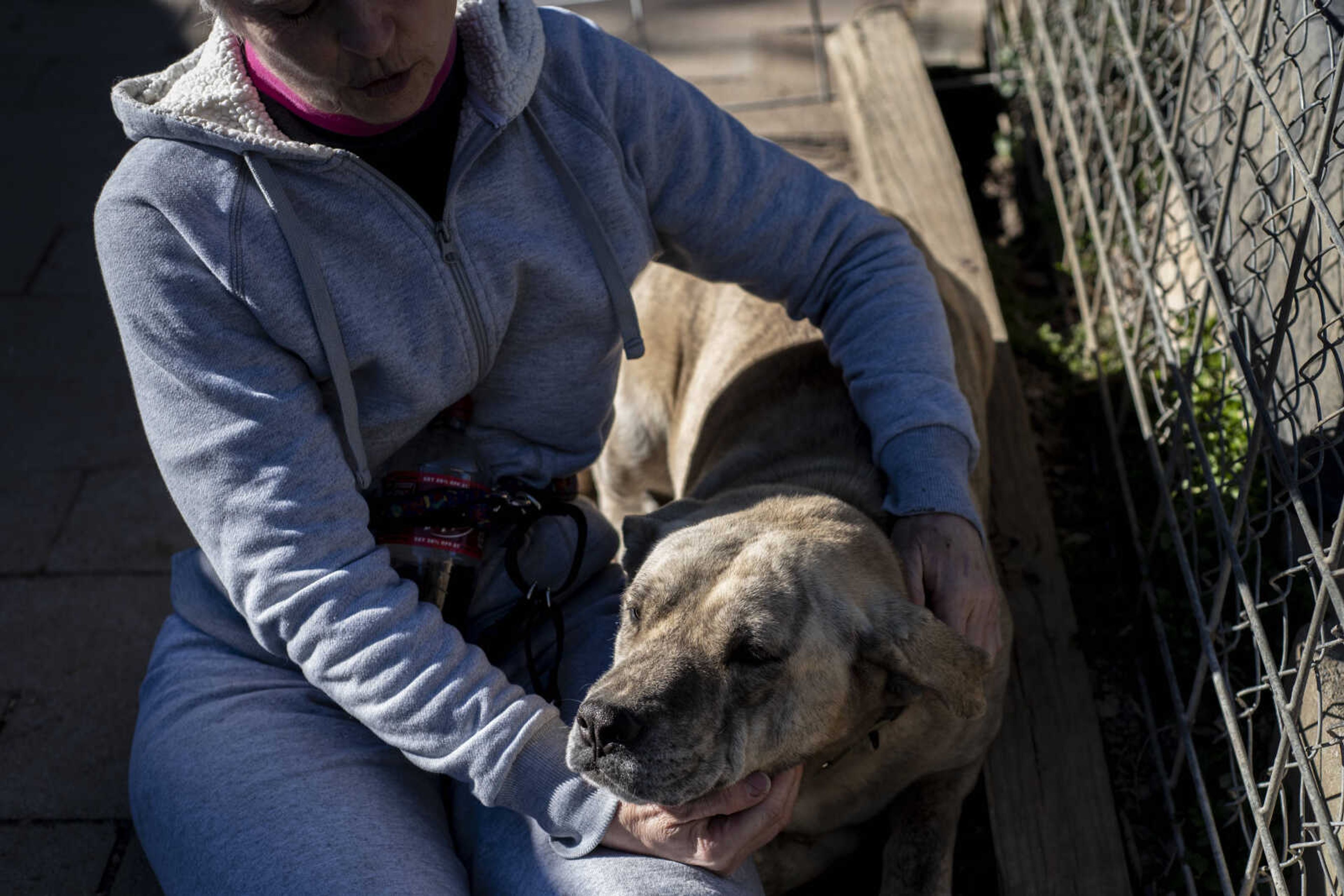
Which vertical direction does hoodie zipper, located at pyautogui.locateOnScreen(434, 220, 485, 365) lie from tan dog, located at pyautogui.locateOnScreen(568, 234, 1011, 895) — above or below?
above

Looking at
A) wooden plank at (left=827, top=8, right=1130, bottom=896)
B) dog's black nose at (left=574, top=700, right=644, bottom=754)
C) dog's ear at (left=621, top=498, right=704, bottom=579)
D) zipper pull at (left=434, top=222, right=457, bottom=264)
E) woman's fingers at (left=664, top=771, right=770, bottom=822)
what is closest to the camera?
dog's black nose at (left=574, top=700, right=644, bottom=754)

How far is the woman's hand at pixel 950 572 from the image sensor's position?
8.52 feet

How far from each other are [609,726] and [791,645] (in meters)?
0.38

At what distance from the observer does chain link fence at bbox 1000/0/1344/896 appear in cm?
236

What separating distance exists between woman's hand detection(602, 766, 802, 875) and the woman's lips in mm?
1372

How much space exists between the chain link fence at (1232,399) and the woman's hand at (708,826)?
0.89 meters

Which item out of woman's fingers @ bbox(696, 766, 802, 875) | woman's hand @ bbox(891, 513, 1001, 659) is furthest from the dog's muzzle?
woman's hand @ bbox(891, 513, 1001, 659)

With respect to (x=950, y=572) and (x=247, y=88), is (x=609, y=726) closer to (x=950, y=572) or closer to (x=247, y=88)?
(x=950, y=572)

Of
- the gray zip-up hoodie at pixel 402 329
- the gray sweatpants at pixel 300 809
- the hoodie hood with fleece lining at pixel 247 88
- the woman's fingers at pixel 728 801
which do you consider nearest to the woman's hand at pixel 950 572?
the gray zip-up hoodie at pixel 402 329

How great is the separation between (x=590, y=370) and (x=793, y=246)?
1.81ft

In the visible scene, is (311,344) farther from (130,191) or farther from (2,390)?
(2,390)

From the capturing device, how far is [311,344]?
238cm

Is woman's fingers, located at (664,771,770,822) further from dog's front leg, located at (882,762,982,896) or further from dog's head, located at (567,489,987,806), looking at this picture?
dog's front leg, located at (882,762,982,896)

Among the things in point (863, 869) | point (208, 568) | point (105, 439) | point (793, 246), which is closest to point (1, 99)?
point (105, 439)
